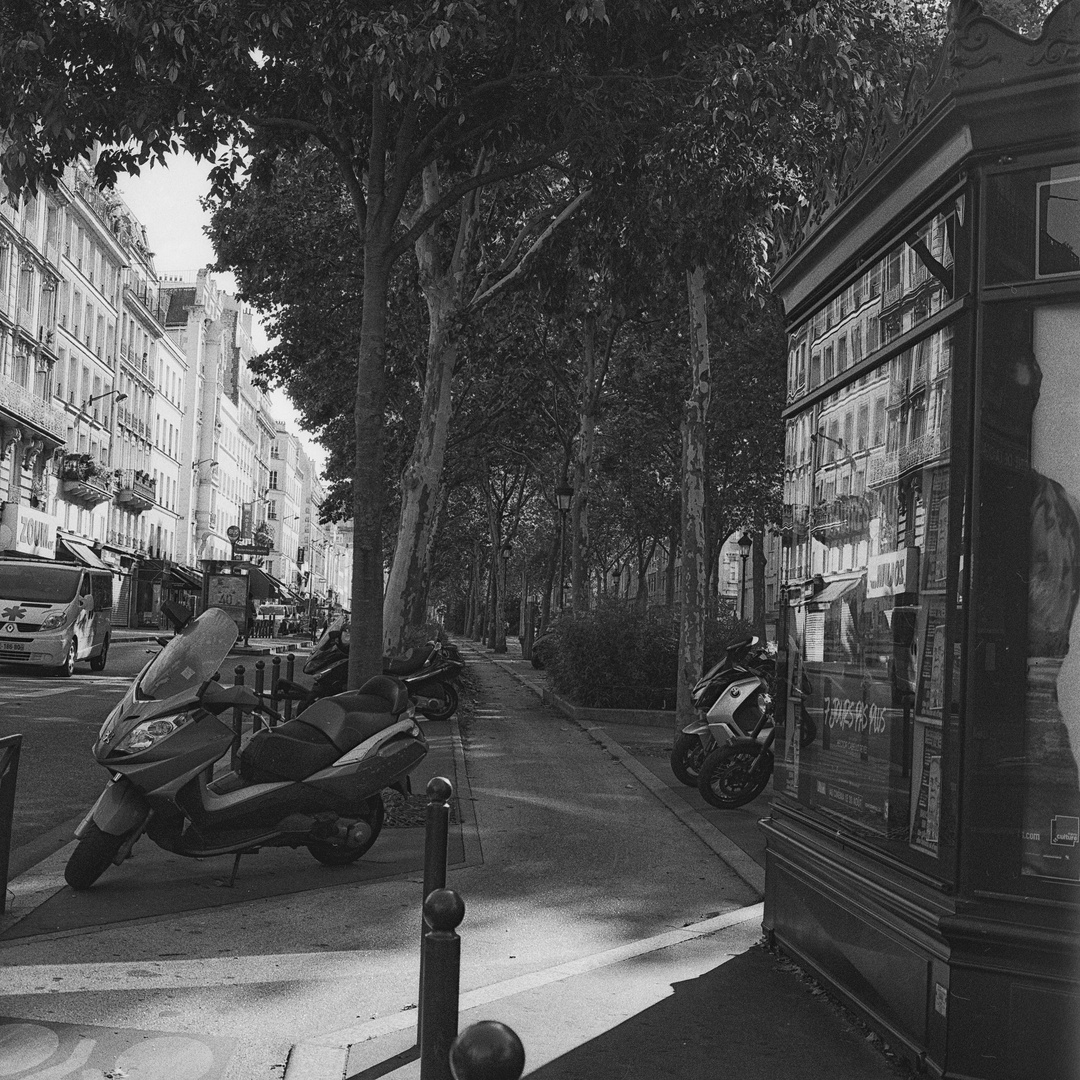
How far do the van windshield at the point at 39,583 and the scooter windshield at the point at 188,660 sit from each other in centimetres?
1698

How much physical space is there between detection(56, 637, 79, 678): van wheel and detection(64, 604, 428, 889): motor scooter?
1648 cm

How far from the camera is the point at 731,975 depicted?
5.48 m

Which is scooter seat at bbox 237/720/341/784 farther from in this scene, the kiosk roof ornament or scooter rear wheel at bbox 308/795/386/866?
the kiosk roof ornament

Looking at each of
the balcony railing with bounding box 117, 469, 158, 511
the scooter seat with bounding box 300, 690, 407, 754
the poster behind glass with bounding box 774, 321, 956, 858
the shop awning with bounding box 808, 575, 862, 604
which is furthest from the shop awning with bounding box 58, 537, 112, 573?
the shop awning with bounding box 808, 575, 862, 604

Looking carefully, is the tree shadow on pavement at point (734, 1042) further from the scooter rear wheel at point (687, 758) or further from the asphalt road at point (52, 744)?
the scooter rear wheel at point (687, 758)

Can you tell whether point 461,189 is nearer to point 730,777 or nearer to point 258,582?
point 730,777

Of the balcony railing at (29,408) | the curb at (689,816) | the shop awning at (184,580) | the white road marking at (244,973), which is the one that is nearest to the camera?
the white road marking at (244,973)

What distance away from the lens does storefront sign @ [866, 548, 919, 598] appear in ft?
15.3

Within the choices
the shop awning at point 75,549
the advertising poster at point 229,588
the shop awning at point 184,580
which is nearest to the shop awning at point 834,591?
the advertising poster at point 229,588

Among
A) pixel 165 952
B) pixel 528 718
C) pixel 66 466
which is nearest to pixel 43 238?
pixel 66 466

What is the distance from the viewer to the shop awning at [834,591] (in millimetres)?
5297

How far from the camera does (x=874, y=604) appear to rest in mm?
5020

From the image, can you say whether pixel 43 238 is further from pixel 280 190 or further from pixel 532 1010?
pixel 532 1010

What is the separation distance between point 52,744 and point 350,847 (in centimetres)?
674
